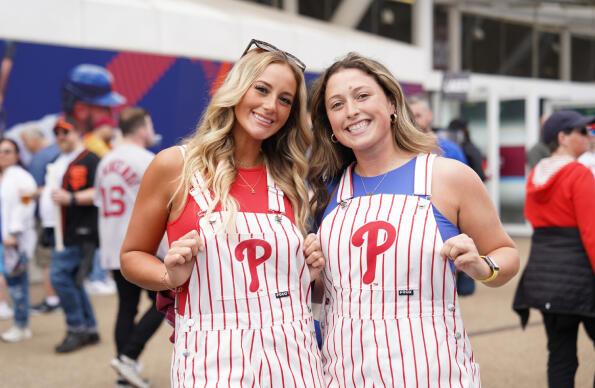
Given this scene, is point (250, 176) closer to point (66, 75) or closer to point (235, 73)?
point (235, 73)

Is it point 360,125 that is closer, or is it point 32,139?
point 360,125

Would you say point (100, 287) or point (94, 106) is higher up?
point (94, 106)

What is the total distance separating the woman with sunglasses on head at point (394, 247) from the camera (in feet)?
7.82

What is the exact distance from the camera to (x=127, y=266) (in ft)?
8.69

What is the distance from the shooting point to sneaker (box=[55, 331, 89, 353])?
6531 mm

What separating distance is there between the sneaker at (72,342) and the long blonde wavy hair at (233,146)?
4.31 metres

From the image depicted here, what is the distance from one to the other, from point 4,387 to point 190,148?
372 cm

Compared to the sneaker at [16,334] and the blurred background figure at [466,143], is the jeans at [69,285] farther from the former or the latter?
the blurred background figure at [466,143]

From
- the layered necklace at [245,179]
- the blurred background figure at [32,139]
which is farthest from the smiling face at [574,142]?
the blurred background figure at [32,139]

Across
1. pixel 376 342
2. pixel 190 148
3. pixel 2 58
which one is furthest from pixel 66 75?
pixel 376 342

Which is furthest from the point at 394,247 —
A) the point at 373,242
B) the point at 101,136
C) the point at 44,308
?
the point at 101,136

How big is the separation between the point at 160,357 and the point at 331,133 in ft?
13.0

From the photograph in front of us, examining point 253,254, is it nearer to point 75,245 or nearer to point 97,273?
point 75,245

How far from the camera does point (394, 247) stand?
7.90 ft
